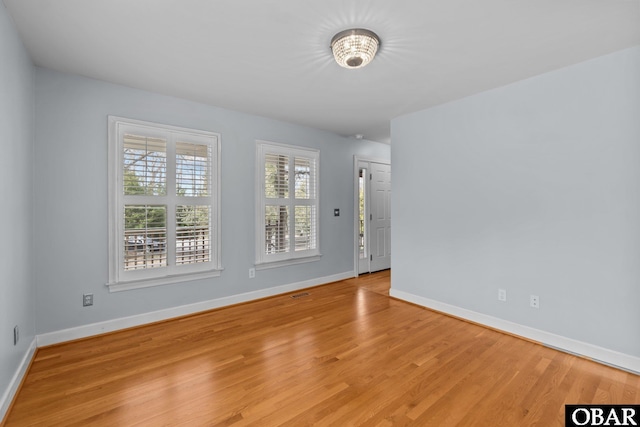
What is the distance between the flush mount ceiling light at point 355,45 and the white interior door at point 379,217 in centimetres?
342

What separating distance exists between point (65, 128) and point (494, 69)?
3.93 metres

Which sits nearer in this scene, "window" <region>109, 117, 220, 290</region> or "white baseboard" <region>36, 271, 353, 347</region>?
"white baseboard" <region>36, 271, 353, 347</region>

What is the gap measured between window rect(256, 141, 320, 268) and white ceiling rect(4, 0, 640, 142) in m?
1.11

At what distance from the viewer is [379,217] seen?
5668mm

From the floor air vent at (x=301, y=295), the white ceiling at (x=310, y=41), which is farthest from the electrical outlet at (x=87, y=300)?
the floor air vent at (x=301, y=295)

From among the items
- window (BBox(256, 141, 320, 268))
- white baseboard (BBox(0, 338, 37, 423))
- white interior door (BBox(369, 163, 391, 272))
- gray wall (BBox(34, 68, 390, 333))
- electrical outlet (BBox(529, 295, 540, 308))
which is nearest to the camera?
white baseboard (BBox(0, 338, 37, 423))

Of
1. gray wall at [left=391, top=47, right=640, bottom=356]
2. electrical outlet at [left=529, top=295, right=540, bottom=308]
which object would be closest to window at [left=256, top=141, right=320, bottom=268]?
gray wall at [left=391, top=47, right=640, bottom=356]

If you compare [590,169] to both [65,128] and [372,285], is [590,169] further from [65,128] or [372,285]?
[65,128]

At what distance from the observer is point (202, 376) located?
2219mm

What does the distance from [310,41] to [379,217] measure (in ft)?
12.8

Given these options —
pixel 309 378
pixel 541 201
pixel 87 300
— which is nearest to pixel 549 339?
pixel 541 201

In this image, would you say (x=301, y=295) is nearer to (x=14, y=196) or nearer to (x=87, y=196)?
(x=87, y=196)

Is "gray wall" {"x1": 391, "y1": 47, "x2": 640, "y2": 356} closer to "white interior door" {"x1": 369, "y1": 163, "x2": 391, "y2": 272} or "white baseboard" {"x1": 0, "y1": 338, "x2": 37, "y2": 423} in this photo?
"white interior door" {"x1": 369, "y1": 163, "x2": 391, "y2": 272}

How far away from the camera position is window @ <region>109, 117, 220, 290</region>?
2992 mm
